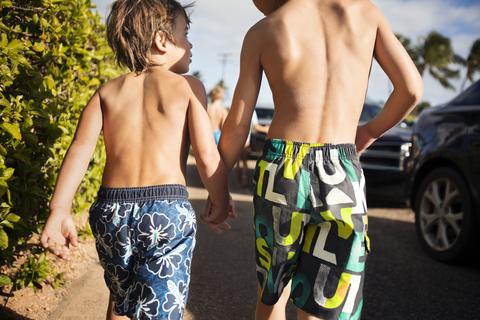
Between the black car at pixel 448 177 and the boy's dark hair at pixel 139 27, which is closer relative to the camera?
the boy's dark hair at pixel 139 27

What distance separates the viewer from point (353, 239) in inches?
56.6

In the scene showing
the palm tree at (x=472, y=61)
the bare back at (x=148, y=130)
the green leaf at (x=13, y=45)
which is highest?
the palm tree at (x=472, y=61)

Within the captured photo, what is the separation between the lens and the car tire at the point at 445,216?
11.3 ft

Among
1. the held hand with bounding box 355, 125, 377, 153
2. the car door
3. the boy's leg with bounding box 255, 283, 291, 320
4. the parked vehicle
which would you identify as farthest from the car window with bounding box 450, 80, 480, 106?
the boy's leg with bounding box 255, 283, 291, 320

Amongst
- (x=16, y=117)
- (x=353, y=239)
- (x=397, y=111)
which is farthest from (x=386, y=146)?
(x=16, y=117)

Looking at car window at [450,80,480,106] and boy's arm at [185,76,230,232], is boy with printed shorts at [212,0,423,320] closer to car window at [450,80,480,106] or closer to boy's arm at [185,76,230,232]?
boy's arm at [185,76,230,232]

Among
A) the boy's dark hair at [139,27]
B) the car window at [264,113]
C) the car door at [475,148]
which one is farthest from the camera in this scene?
the car window at [264,113]

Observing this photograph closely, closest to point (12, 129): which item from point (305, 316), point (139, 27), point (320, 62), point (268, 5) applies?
point (139, 27)

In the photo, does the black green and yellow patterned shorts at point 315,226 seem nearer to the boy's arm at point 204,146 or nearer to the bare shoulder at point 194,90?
the boy's arm at point 204,146

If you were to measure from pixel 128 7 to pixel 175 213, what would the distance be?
985 millimetres

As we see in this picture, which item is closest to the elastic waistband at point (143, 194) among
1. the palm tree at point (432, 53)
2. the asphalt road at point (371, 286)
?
the asphalt road at point (371, 286)

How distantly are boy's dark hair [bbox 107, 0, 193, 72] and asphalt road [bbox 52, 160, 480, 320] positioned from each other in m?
1.84

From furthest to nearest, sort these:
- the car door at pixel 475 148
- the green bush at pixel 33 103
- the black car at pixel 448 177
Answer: the black car at pixel 448 177 < the car door at pixel 475 148 < the green bush at pixel 33 103

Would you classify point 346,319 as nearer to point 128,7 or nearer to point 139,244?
point 139,244
